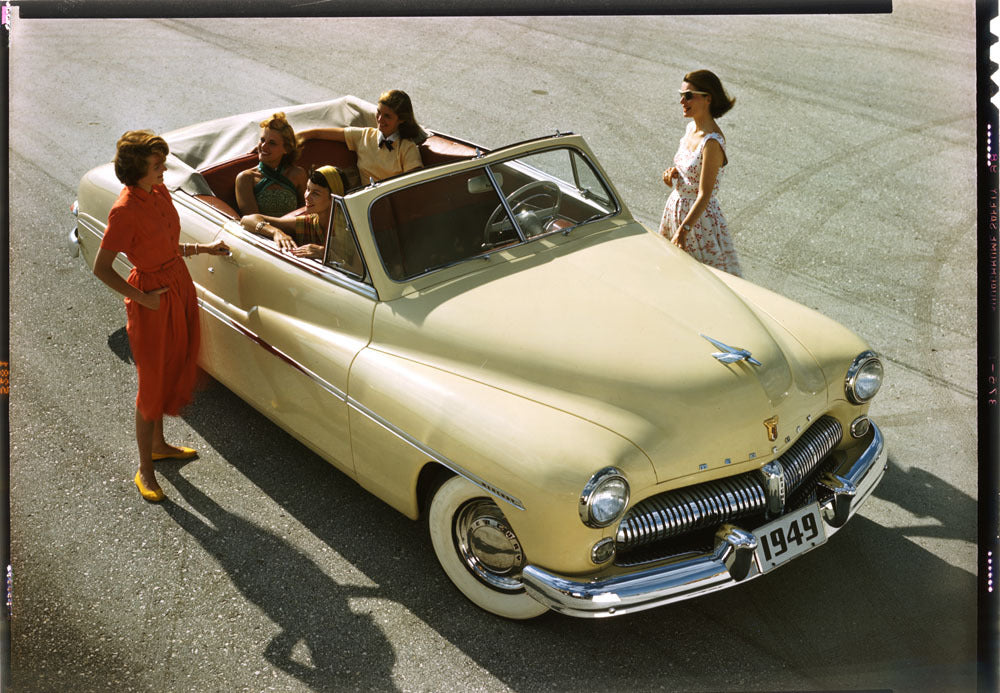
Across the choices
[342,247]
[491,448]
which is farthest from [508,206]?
[491,448]

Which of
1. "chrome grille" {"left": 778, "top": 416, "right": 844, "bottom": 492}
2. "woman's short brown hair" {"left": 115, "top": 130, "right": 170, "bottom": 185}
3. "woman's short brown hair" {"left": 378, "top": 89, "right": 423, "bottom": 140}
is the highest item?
"woman's short brown hair" {"left": 115, "top": 130, "right": 170, "bottom": 185}

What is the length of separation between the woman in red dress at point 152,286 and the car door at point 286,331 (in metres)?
0.19

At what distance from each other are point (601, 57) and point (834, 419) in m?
6.65

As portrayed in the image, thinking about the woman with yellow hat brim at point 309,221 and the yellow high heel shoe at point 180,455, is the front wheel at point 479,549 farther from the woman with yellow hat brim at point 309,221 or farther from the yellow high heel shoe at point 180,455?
the yellow high heel shoe at point 180,455

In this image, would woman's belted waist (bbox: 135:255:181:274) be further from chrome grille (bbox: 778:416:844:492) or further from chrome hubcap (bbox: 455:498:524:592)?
chrome grille (bbox: 778:416:844:492)

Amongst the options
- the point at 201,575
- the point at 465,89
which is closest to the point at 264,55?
the point at 465,89

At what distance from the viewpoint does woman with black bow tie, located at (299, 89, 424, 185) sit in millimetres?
5340

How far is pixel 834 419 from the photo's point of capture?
417 cm

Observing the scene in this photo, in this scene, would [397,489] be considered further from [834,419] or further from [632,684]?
[834,419]

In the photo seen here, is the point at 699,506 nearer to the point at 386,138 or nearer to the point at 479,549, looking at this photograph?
the point at 479,549

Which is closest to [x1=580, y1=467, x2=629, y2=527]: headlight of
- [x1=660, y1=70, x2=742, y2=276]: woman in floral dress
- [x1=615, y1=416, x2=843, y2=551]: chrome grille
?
[x1=615, y1=416, x2=843, y2=551]: chrome grille

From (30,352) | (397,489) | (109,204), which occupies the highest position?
(109,204)

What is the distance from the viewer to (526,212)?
4.71 meters

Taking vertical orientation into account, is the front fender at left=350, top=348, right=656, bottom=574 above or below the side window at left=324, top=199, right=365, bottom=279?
below
